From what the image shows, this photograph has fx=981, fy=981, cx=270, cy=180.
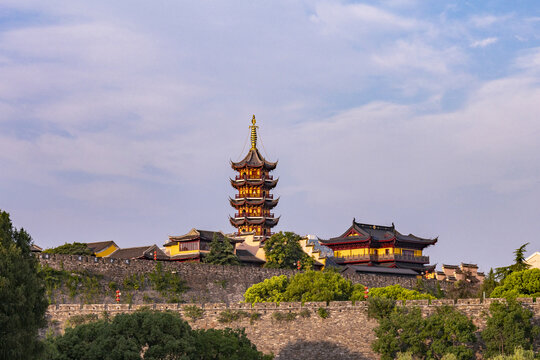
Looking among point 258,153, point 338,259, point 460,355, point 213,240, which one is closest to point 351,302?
point 460,355

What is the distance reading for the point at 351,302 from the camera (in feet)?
188

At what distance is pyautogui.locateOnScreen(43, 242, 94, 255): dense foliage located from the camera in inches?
2955

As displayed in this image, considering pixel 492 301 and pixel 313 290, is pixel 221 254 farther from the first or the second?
pixel 492 301

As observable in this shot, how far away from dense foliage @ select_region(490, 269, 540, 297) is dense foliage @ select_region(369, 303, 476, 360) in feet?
23.9

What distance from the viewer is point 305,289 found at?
62406 millimetres

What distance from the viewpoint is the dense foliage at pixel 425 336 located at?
52594mm

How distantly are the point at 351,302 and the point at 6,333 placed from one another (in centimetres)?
2814

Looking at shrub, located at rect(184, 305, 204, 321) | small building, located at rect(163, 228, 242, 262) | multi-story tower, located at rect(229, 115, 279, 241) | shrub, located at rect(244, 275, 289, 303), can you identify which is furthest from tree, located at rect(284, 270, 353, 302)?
multi-story tower, located at rect(229, 115, 279, 241)

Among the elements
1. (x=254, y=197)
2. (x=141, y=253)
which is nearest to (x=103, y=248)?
(x=141, y=253)

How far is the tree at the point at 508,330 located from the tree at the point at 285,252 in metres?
27.3

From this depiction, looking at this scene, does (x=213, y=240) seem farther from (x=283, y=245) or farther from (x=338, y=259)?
(x=338, y=259)

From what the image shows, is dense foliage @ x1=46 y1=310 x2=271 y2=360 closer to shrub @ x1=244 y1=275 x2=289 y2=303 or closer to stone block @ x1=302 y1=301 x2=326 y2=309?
stone block @ x1=302 y1=301 x2=326 y2=309

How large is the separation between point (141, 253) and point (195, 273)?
1345 centimetres

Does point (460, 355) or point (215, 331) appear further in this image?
point (460, 355)
